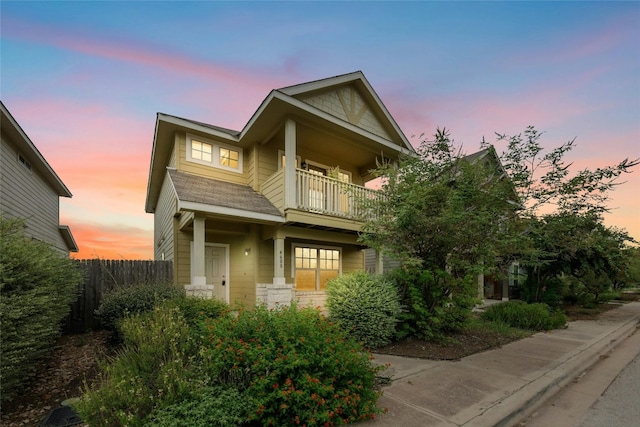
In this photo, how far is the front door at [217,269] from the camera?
33.6 ft

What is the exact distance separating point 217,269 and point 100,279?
329 cm

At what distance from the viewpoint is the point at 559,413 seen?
404 centimetres

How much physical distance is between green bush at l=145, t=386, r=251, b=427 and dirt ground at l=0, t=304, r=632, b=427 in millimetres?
822

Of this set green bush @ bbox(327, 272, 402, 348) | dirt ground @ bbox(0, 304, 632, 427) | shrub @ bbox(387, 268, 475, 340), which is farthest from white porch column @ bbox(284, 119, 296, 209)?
dirt ground @ bbox(0, 304, 632, 427)

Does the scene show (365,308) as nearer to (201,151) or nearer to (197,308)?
(197,308)

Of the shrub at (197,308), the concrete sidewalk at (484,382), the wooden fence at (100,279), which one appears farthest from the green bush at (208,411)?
the wooden fence at (100,279)

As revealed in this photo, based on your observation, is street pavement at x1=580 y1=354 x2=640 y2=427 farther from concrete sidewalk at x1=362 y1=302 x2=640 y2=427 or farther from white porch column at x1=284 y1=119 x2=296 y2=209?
white porch column at x1=284 y1=119 x2=296 y2=209

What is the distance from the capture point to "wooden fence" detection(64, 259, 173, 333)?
769 cm

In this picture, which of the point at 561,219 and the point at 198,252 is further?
the point at 561,219

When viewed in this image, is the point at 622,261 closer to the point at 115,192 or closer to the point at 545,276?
the point at 545,276

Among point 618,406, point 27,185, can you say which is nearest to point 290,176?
point 618,406

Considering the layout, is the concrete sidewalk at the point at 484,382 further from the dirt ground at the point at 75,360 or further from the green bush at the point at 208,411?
the green bush at the point at 208,411

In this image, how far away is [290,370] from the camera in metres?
3.30

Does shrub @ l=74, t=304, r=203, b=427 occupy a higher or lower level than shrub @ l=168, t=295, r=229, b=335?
lower
